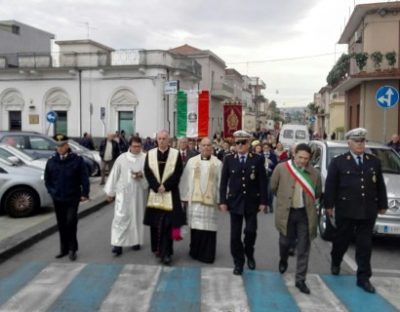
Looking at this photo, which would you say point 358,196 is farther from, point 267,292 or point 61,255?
point 61,255

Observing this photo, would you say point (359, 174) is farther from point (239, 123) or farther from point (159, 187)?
point (239, 123)

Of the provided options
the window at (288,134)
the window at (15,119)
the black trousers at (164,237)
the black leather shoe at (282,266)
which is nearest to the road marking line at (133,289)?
the black trousers at (164,237)

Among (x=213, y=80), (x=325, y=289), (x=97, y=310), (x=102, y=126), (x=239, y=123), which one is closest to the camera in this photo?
(x=97, y=310)

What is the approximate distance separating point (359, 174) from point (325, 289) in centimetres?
141

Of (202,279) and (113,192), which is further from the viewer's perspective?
(113,192)

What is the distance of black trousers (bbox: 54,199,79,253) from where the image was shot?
7.37 meters

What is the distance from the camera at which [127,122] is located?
36.6 m

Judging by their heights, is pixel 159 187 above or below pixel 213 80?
below

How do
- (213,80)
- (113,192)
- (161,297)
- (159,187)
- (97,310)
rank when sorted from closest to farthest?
(97,310)
(161,297)
(159,187)
(113,192)
(213,80)

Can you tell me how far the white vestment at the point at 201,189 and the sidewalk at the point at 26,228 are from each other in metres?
2.59

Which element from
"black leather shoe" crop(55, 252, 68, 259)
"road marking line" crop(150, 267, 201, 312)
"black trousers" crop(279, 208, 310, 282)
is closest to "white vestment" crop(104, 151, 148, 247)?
"black leather shoe" crop(55, 252, 68, 259)

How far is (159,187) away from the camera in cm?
717

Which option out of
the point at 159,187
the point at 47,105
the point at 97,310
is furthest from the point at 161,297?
the point at 47,105

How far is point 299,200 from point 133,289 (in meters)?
2.18
